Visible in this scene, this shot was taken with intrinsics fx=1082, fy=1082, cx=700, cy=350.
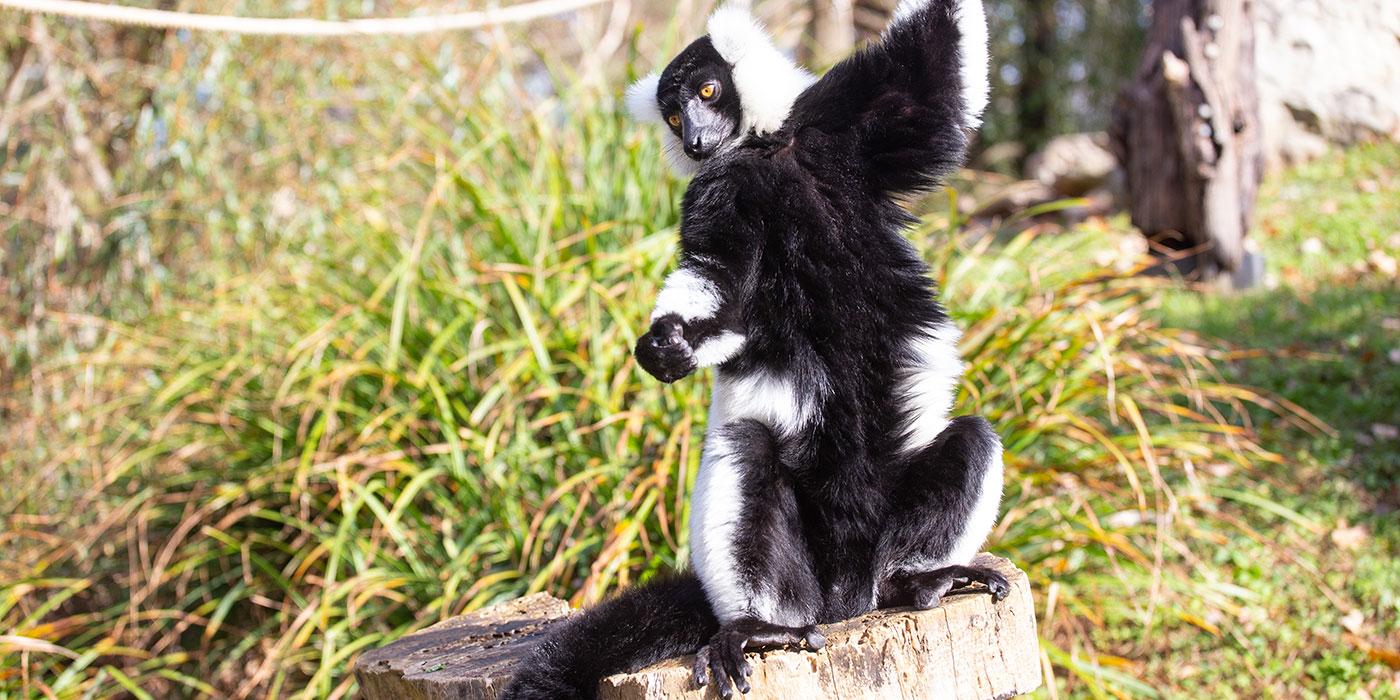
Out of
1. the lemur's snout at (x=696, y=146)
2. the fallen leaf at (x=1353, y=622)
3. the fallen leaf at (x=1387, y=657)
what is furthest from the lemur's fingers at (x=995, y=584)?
the fallen leaf at (x=1353, y=622)

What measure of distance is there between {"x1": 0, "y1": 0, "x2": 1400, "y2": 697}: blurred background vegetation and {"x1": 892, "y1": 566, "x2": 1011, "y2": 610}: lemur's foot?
1.45m

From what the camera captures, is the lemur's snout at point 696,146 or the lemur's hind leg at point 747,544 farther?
the lemur's snout at point 696,146

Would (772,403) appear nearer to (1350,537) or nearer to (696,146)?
(696,146)

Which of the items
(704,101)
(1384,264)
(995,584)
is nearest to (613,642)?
(995,584)

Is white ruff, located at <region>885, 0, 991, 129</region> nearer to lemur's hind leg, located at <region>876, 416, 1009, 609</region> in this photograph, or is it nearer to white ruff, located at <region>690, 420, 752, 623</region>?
lemur's hind leg, located at <region>876, 416, 1009, 609</region>

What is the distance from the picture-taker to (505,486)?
418 centimetres

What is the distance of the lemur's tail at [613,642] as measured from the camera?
2445 millimetres

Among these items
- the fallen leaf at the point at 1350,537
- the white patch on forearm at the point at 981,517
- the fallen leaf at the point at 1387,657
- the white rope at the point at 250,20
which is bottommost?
the fallen leaf at the point at 1387,657

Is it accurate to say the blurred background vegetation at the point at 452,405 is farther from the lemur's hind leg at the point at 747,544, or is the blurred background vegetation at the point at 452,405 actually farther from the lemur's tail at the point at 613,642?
the lemur's hind leg at the point at 747,544

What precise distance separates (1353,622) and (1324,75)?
22.9ft

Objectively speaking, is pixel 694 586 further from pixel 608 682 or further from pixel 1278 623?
pixel 1278 623

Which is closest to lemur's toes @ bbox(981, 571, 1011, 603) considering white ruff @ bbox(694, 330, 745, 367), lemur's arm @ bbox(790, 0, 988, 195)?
white ruff @ bbox(694, 330, 745, 367)

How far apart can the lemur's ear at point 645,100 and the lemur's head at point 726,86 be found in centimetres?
6

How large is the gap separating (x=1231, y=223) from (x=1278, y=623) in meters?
3.56
